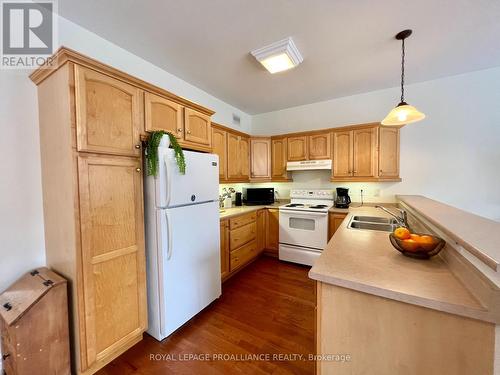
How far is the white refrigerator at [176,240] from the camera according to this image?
1656 mm

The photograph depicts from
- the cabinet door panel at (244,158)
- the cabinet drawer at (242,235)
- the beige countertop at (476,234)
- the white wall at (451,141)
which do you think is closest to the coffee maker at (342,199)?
the white wall at (451,141)

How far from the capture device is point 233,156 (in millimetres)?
3355

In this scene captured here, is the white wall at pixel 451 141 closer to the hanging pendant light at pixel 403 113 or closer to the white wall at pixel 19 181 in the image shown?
the hanging pendant light at pixel 403 113

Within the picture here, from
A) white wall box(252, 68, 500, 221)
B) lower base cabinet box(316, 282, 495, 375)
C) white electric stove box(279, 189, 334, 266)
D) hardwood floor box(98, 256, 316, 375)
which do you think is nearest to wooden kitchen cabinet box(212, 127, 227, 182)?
white electric stove box(279, 189, 334, 266)

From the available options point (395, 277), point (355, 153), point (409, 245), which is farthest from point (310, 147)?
point (395, 277)

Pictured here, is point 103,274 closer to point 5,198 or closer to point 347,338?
point 5,198

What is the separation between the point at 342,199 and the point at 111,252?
3.04 metres

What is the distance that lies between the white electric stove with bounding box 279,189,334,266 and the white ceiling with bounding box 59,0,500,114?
1.88 meters

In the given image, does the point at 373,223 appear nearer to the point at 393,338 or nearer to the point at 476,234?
the point at 476,234

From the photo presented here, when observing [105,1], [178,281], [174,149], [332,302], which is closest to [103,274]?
[178,281]

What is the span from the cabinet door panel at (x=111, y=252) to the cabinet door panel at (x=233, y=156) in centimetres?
175

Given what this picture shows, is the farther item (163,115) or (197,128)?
(197,128)

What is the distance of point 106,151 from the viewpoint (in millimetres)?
1408

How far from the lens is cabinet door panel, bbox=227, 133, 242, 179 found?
3.25 meters
